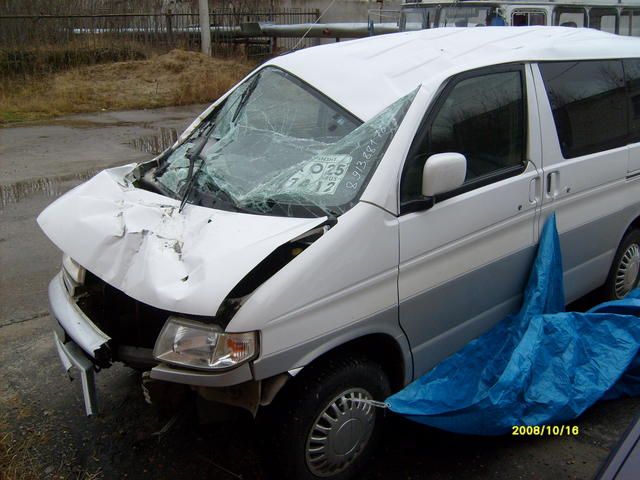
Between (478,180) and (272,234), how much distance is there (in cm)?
120

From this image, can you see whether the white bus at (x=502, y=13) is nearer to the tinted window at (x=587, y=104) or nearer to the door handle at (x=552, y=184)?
the tinted window at (x=587, y=104)

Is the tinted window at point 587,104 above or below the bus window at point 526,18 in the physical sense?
below

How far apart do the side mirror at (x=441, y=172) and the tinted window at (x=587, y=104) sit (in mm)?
1124

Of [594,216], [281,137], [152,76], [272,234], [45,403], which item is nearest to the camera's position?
[272,234]

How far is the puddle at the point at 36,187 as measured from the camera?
24.6 feet

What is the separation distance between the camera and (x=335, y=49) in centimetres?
362

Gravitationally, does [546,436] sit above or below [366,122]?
below

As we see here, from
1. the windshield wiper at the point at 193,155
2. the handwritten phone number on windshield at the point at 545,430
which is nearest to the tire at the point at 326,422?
the handwritten phone number on windshield at the point at 545,430

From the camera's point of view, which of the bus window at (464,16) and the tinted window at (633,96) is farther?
the bus window at (464,16)

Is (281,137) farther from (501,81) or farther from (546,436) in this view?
(546,436)

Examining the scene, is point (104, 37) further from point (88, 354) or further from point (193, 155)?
point (88, 354)

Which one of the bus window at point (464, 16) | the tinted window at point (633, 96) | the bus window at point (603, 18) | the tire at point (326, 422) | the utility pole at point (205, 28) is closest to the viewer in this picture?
the tire at point (326, 422)

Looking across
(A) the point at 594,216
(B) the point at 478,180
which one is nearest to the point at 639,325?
(A) the point at 594,216

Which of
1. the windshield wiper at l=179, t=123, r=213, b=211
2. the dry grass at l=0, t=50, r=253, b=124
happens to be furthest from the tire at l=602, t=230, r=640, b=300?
the dry grass at l=0, t=50, r=253, b=124
